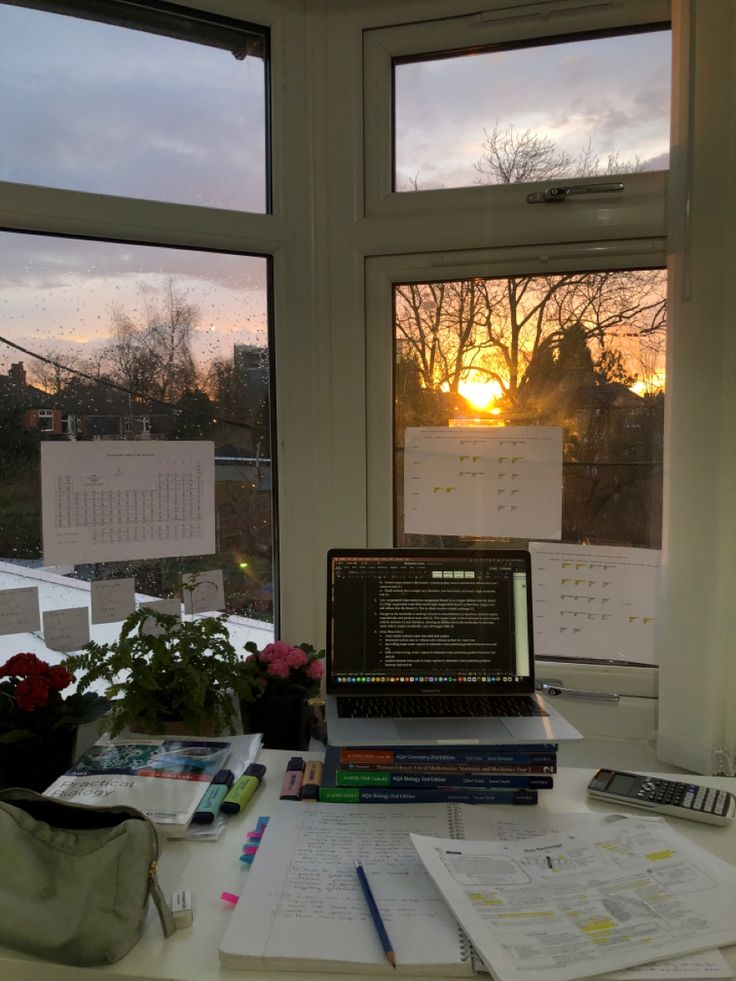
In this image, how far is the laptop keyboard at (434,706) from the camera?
1.28 metres

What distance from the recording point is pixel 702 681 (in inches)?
61.4

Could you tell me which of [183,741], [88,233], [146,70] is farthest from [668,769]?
[146,70]

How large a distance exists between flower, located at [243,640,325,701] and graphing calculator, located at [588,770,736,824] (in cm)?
62

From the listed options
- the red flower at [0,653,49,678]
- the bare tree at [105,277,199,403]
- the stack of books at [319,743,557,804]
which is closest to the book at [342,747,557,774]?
the stack of books at [319,743,557,804]

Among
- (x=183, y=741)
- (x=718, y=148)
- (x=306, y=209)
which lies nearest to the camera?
(x=183, y=741)

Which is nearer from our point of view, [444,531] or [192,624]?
[192,624]

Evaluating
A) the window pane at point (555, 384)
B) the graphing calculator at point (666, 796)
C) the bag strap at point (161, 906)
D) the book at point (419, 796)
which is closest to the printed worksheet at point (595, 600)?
the window pane at point (555, 384)

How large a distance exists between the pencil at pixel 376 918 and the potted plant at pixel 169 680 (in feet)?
1.79

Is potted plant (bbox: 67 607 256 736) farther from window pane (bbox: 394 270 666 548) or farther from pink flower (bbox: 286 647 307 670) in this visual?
window pane (bbox: 394 270 666 548)

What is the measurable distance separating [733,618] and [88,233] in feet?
5.38

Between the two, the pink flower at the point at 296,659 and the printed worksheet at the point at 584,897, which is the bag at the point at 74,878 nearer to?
the printed worksheet at the point at 584,897

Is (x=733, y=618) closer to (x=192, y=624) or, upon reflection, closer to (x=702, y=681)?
(x=702, y=681)

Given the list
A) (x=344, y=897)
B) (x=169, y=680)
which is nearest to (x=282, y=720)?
(x=169, y=680)

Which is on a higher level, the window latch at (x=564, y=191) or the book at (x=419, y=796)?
the window latch at (x=564, y=191)
